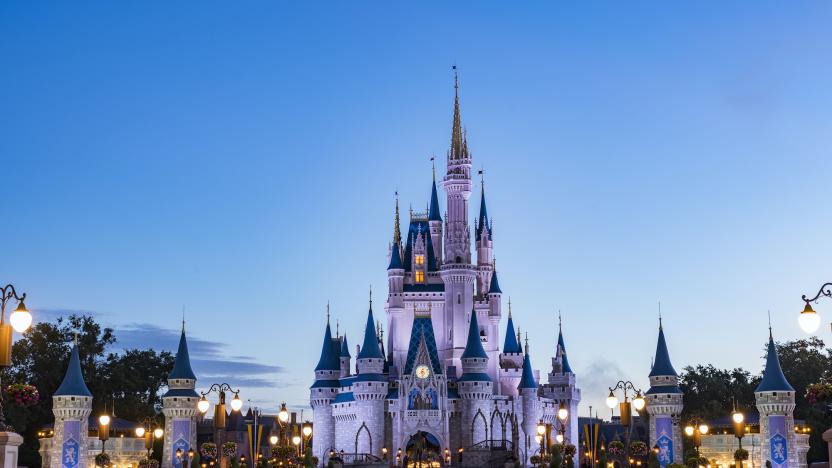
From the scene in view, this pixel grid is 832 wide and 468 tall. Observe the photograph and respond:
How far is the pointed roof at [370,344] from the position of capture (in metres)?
101

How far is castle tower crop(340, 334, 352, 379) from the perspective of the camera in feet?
349

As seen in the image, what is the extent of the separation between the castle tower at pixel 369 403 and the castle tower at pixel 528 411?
1266 centimetres

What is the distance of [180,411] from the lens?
288 ft

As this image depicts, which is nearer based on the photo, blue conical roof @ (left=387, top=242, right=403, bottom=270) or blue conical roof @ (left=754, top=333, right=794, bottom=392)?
blue conical roof @ (left=754, top=333, right=794, bottom=392)

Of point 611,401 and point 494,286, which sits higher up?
point 494,286

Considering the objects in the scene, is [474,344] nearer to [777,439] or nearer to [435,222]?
[435,222]

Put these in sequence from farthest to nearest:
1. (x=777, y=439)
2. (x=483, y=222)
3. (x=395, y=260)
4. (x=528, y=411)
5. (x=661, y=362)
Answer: (x=483, y=222) → (x=395, y=260) → (x=528, y=411) → (x=661, y=362) → (x=777, y=439)

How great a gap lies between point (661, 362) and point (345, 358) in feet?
99.1

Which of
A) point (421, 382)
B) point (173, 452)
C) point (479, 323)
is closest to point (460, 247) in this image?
point (479, 323)

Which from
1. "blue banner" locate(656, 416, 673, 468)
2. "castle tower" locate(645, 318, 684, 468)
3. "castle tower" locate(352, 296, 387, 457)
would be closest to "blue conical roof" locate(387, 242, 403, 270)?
"castle tower" locate(352, 296, 387, 457)

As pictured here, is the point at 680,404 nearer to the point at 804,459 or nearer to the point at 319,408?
the point at 804,459

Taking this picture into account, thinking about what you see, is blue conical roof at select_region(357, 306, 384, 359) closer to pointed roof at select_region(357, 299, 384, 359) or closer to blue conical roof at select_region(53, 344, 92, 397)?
pointed roof at select_region(357, 299, 384, 359)

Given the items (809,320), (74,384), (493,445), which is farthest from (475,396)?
(809,320)

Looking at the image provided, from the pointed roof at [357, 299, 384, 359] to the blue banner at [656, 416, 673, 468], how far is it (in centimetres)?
2561
